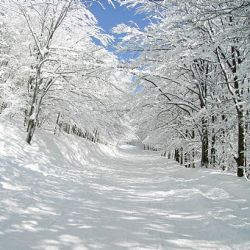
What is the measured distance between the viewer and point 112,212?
6.63m

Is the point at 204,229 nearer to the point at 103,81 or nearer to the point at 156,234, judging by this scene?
the point at 156,234

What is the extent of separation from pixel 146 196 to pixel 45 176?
388 centimetres

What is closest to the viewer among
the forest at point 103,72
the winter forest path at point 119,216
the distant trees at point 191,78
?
the winter forest path at point 119,216

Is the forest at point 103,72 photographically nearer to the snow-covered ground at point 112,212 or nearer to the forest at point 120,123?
the forest at point 120,123

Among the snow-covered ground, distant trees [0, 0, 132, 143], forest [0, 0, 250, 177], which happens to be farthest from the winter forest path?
distant trees [0, 0, 132, 143]

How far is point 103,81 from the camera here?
625 inches

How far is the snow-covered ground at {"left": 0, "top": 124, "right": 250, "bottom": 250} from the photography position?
482cm

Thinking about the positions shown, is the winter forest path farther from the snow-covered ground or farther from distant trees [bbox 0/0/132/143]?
distant trees [bbox 0/0/132/143]

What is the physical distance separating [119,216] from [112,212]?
13.5 inches

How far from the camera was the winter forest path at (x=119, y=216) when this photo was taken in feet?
15.7

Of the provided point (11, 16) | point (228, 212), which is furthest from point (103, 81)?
point (228, 212)

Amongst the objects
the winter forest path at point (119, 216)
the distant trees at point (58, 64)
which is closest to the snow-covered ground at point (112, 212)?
the winter forest path at point (119, 216)

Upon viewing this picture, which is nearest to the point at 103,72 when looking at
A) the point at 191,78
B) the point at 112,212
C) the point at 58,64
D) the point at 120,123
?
the point at 58,64

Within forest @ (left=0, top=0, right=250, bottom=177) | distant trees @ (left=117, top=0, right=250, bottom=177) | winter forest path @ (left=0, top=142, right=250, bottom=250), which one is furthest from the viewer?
forest @ (left=0, top=0, right=250, bottom=177)
